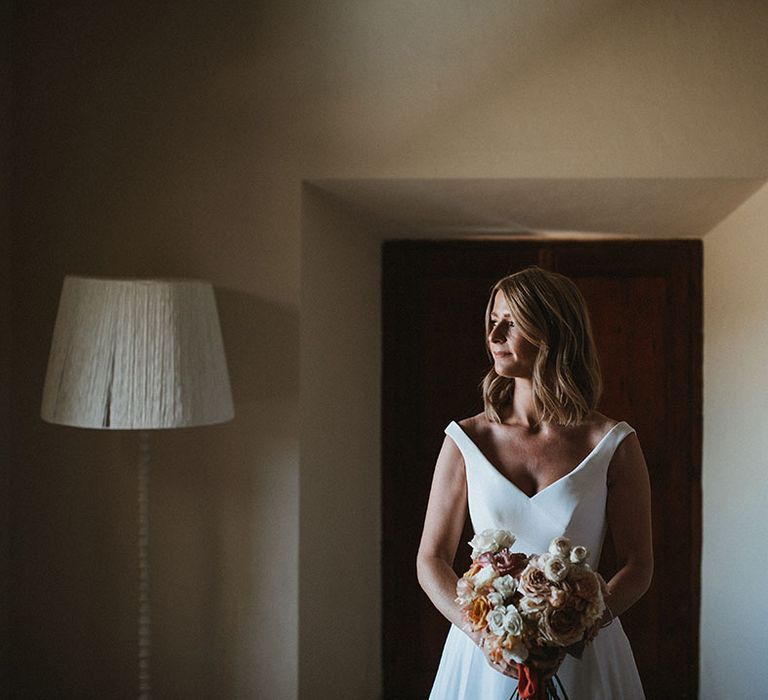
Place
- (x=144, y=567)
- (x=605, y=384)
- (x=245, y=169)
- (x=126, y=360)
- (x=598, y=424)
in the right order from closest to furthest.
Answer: (x=598, y=424) → (x=126, y=360) → (x=144, y=567) → (x=245, y=169) → (x=605, y=384)

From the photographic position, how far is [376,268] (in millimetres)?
3447

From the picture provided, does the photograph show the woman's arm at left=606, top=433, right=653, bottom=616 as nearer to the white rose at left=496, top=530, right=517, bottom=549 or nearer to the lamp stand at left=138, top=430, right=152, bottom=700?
the white rose at left=496, top=530, right=517, bottom=549

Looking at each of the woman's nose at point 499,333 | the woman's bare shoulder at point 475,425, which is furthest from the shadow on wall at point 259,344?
Result: the woman's nose at point 499,333

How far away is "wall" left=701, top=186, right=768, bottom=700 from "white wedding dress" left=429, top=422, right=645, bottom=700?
1064mm

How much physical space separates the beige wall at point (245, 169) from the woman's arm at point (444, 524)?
742mm

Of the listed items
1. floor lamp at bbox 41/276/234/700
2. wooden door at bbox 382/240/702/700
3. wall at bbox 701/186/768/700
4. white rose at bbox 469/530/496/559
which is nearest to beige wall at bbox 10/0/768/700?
floor lamp at bbox 41/276/234/700

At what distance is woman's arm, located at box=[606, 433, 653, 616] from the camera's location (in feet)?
6.51

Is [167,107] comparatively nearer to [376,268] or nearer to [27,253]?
[27,253]

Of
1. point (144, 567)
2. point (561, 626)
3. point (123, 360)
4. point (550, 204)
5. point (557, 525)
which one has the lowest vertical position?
point (144, 567)

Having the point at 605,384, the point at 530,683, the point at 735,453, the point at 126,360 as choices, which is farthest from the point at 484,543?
the point at 605,384

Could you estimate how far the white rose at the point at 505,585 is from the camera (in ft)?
5.40

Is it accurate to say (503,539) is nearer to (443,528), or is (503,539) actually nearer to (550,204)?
(443,528)

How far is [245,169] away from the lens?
271 cm

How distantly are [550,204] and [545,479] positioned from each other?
1.23 metres
